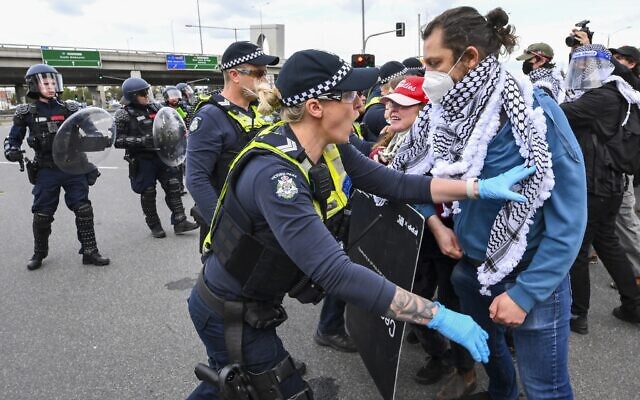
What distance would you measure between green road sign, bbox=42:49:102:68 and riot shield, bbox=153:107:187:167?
147 ft

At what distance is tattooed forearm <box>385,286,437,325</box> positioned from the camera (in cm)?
151

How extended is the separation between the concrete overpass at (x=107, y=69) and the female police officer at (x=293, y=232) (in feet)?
142

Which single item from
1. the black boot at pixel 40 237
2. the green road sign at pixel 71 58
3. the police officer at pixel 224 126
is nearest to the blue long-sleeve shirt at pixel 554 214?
the police officer at pixel 224 126

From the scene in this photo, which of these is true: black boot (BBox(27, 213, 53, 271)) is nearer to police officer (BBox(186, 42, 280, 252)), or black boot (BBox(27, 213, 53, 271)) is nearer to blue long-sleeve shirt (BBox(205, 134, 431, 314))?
police officer (BBox(186, 42, 280, 252))

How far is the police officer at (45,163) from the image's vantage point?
4.85 meters

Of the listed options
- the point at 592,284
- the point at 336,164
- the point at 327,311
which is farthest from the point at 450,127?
the point at 592,284

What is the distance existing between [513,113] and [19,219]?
7.48 metres

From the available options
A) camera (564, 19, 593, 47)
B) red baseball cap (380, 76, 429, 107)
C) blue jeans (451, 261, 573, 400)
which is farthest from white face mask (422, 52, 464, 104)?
camera (564, 19, 593, 47)

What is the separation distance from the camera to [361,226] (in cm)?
261

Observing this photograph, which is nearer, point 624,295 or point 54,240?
point 624,295

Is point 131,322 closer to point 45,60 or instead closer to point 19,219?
point 19,219

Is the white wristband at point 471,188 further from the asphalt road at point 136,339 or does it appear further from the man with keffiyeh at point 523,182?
the asphalt road at point 136,339

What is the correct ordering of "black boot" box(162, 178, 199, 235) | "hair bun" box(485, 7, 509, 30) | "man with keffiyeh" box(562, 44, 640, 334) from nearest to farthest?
"hair bun" box(485, 7, 509, 30) → "man with keffiyeh" box(562, 44, 640, 334) → "black boot" box(162, 178, 199, 235)

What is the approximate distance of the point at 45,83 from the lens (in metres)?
4.80
